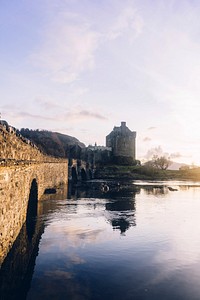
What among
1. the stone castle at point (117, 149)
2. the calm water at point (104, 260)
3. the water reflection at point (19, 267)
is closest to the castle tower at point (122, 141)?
the stone castle at point (117, 149)

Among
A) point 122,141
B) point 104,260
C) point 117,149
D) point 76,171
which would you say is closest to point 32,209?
point 104,260

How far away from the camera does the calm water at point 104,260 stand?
1552cm

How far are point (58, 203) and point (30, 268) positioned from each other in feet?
83.2

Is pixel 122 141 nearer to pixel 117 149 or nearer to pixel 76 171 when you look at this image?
pixel 117 149

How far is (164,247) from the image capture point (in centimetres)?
2342

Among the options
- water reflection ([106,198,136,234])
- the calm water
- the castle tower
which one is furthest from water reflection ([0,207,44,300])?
the castle tower

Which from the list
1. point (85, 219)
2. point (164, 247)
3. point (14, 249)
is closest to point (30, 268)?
point (14, 249)

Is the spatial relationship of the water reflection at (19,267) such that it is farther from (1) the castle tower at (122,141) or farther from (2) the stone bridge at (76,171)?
(1) the castle tower at (122,141)

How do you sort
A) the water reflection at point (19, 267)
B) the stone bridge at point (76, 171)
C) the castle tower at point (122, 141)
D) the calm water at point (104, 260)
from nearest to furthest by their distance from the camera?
the water reflection at point (19, 267), the calm water at point (104, 260), the stone bridge at point (76, 171), the castle tower at point (122, 141)

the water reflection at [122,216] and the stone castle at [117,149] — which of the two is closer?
the water reflection at [122,216]

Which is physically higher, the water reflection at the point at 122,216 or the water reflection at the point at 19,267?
the water reflection at the point at 122,216

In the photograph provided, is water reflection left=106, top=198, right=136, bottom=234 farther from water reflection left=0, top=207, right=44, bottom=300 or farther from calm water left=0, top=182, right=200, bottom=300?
water reflection left=0, top=207, right=44, bottom=300

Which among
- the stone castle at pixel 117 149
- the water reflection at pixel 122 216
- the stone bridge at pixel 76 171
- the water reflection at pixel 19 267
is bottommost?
the water reflection at pixel 19 267

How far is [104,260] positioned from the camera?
20.2 metres
